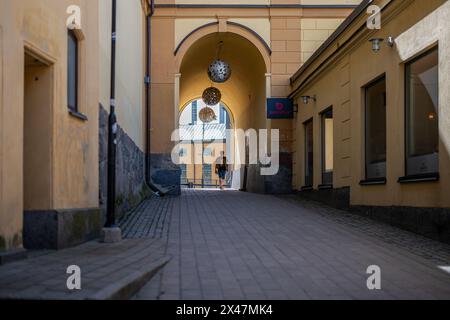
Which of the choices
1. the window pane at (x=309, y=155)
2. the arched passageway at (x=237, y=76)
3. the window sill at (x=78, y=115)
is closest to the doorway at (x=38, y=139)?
the window sill at (x=78, y=115)

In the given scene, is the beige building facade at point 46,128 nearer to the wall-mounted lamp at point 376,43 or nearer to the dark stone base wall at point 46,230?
the dark stone base wall at point 46,230

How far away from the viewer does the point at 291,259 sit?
788cm

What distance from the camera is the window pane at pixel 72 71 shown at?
9.09 metres

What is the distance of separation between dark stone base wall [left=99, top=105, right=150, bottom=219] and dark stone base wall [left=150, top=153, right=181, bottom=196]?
3.81ft

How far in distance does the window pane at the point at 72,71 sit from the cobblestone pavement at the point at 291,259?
259cm

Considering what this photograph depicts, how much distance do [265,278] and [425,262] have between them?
2.26 m

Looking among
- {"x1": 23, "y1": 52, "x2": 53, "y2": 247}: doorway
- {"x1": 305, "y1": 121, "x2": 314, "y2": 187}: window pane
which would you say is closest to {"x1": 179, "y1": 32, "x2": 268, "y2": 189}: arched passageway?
{"x1": 305, "y1": 121, "x2": 314, "y2": 187}: window pane

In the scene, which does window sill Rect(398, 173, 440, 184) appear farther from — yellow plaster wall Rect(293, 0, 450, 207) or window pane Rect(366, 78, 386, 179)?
window pane Rect(366, 78, 386, 179)

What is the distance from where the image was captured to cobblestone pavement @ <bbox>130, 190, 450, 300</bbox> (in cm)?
609

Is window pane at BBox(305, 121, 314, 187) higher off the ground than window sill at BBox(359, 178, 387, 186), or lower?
higher

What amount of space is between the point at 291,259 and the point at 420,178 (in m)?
2.94

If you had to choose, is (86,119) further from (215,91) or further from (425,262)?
(215,91)

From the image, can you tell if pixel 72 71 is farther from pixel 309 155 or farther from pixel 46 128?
pixel 309 155

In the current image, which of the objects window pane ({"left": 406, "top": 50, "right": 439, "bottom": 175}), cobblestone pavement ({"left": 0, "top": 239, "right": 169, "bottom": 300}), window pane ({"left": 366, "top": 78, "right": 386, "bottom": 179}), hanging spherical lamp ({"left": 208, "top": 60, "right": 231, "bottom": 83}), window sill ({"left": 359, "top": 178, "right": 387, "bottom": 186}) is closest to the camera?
cobblestone pavement ({"left": 0, "top": 239, "right": 169, "bottom": 300})
